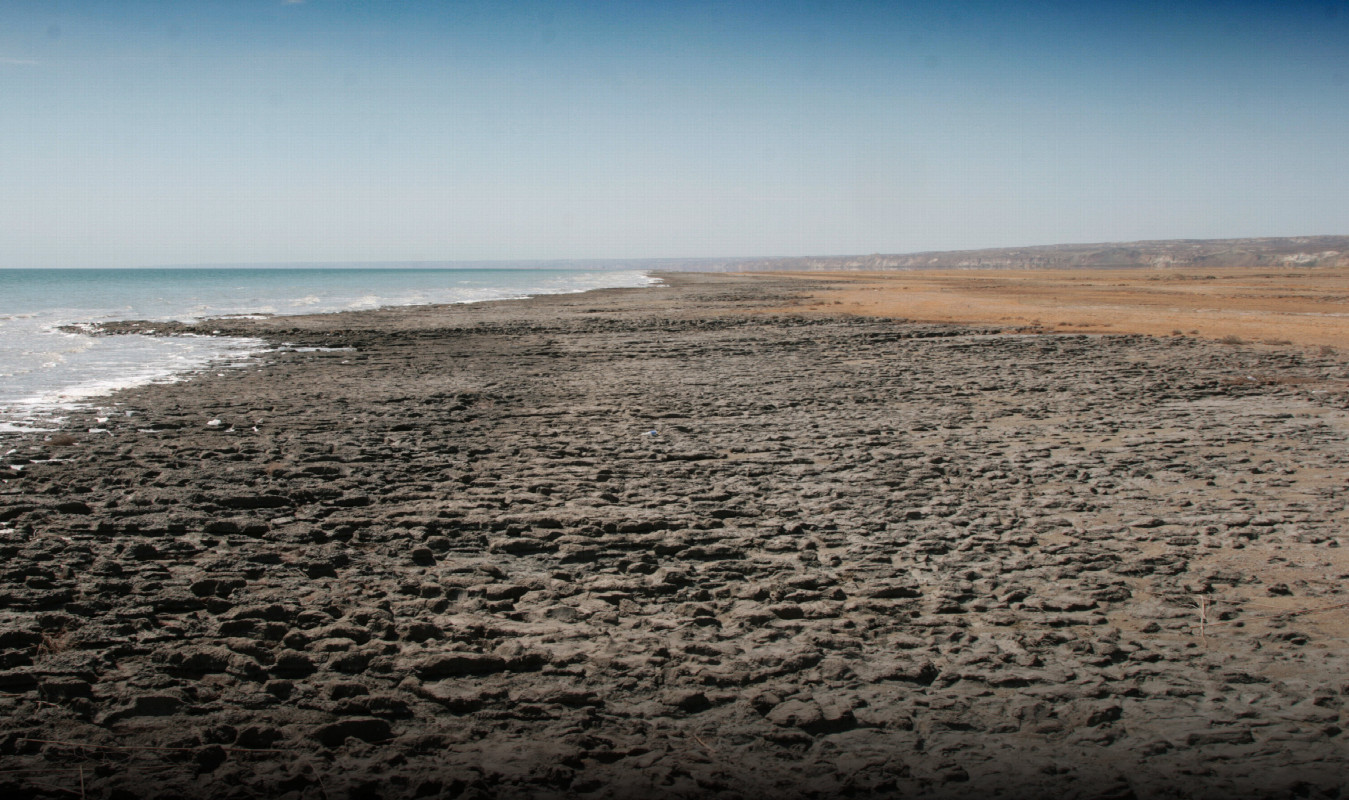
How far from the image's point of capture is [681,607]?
15.9 ft

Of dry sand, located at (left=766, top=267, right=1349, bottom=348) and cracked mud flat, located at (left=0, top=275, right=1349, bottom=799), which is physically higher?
dry sand, located at (left=766, top=267, right=1349, bottom=348)

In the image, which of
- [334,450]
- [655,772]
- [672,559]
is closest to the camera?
[655,772]

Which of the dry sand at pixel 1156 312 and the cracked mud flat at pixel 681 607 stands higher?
the dry sand at pixel 1156 312

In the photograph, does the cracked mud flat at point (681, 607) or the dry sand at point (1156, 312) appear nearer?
the cracked mud flat at point (681, 607)

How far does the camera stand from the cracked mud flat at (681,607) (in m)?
3.36

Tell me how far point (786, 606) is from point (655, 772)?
5.53 ft

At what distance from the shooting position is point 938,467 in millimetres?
8031

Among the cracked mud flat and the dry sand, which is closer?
the cracked mud flat

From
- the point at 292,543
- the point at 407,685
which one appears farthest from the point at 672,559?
the point at 292,543

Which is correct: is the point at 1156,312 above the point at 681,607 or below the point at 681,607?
above

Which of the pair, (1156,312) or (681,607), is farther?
(1156,312)

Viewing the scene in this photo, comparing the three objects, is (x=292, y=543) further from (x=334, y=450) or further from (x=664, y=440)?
(x=664, y=440)

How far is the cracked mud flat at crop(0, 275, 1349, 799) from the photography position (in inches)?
132

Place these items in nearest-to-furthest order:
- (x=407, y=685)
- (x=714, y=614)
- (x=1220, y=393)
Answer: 1. (x=407, y=685)
2. (x=714, y=614)
3. (x=1220, y=393)
